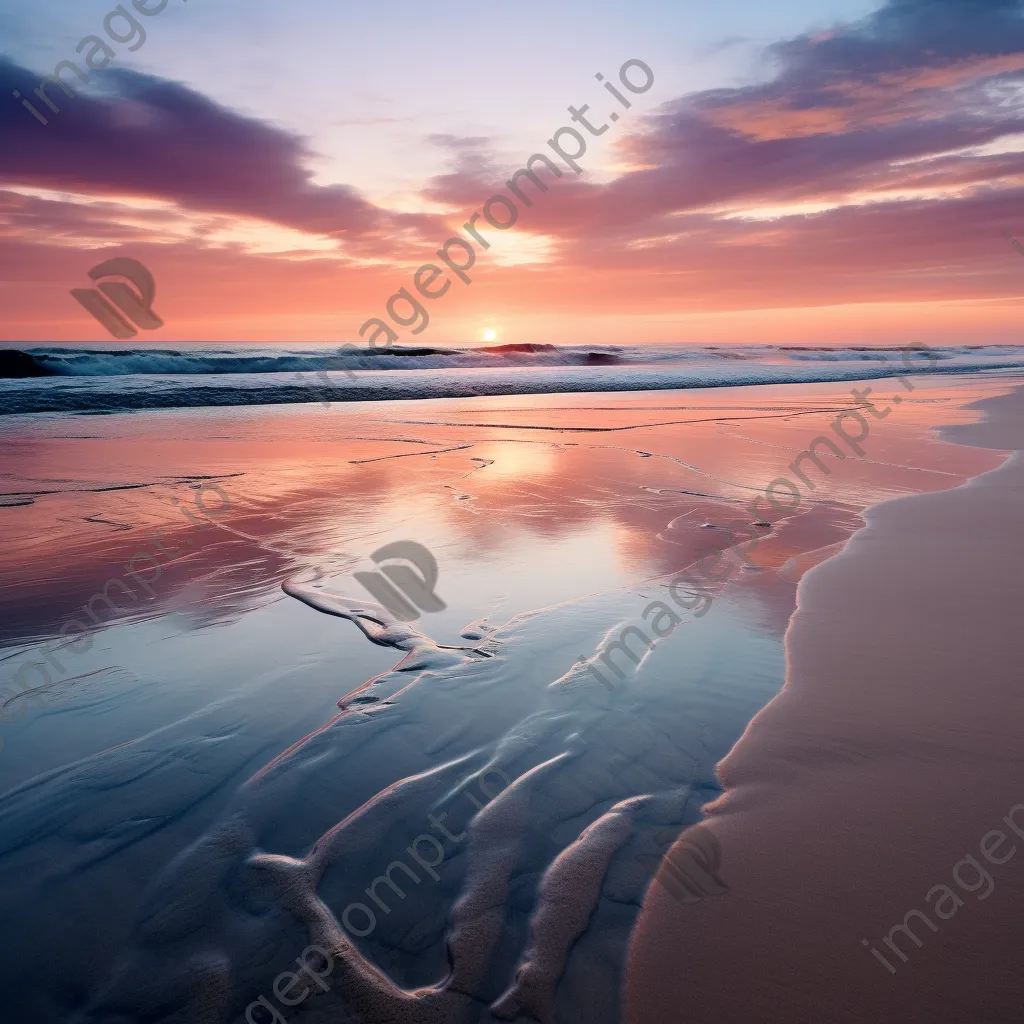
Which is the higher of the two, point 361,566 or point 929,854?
point 361,566

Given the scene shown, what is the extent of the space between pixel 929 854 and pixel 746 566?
285 cm

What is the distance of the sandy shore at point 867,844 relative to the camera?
1634 mm

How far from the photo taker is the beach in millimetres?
1712

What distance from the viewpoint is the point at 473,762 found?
252 cm

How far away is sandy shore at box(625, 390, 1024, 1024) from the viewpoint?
163 cm

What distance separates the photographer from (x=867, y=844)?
2.08m

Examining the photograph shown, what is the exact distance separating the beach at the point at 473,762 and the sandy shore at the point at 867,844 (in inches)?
0.5

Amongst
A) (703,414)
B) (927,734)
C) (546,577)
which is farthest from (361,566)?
(703,414)

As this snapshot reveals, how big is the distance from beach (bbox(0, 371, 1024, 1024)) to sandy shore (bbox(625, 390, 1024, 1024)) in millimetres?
12

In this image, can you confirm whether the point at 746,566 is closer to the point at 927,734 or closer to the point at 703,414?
the point at 927,734

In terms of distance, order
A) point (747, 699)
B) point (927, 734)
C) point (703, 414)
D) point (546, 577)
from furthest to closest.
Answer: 1. point (703, 414)
2. point (546, 577)
3. point (747, 699)
4. point (927, 734)

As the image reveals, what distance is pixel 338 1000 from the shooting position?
162cm

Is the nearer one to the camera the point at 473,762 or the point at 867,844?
the point at 867,844

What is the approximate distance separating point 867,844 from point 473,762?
127cm
